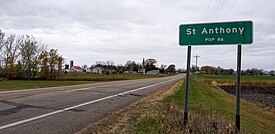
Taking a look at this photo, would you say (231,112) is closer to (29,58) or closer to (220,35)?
(220,35)

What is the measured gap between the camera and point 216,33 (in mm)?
6867

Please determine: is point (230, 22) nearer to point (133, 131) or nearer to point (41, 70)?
point (133, 131)

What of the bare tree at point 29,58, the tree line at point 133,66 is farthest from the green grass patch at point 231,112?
the tree line at point 133,66

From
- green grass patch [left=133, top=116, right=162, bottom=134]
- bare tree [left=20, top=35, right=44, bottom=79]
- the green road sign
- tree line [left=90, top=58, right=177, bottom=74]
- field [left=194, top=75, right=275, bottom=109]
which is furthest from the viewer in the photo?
tree line [left=90, top=58, right=177, bottom=74]

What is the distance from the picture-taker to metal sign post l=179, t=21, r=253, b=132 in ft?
21.5

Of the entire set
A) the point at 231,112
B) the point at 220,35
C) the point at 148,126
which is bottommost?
the point at 231,112

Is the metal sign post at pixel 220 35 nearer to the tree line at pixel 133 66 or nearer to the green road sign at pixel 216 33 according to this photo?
the green road sign at pixel 216 33

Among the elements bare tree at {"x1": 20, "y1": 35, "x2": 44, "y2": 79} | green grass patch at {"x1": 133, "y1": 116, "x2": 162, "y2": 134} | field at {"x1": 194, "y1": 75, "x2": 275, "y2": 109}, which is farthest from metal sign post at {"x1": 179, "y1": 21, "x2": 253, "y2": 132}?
bare tree at {"x1": 20, "y1": 35, "x2": 44, "y2": 79}

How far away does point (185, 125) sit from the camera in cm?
732

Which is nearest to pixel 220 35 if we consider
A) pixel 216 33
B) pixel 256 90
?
pixel 216 33

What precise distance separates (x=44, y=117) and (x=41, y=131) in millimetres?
1959

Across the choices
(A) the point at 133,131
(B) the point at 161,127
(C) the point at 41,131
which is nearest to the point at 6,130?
(C) the point at 41,131

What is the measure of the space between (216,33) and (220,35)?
0.10m

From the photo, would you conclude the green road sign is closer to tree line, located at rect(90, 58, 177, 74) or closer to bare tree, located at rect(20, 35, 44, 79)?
bare tree, located at rect(20, 35, 44, 79)
